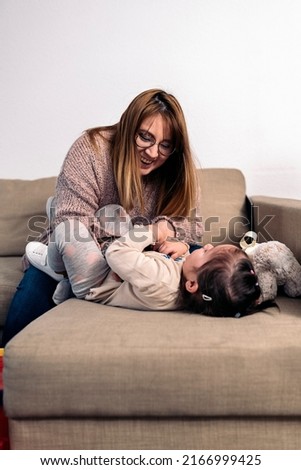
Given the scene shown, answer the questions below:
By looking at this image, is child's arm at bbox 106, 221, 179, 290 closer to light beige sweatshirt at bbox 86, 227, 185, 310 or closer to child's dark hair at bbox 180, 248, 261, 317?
light beige sweatshirt at bbox 86, 227, 185, 310

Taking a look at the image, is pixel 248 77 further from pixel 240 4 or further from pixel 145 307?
pixel 145 307

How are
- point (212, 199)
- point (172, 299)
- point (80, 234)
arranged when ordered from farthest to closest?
point (212, 199), point (80, 234), point (172, 299)

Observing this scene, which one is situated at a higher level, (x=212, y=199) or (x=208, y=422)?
(x=212, y=199)

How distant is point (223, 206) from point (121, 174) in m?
0.58

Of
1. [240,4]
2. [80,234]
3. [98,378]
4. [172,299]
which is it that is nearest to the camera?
[98,378]

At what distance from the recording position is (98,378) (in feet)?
4.40

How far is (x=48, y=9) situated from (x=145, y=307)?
5.44 feet

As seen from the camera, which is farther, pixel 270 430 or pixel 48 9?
pixel 48 9

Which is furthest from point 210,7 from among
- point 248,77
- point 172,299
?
point 172,299

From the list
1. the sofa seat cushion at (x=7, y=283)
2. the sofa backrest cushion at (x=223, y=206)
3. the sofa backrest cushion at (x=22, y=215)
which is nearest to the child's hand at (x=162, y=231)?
the sofa backrest cushion at (x=223, y=206)

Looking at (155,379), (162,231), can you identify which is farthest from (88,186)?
(155,379)

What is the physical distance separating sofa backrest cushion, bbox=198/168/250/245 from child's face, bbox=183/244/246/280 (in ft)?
2.14

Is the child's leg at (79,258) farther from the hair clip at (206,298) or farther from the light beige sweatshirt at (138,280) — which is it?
the hair clip at (206,298)

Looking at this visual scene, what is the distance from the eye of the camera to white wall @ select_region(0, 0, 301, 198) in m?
2.64
